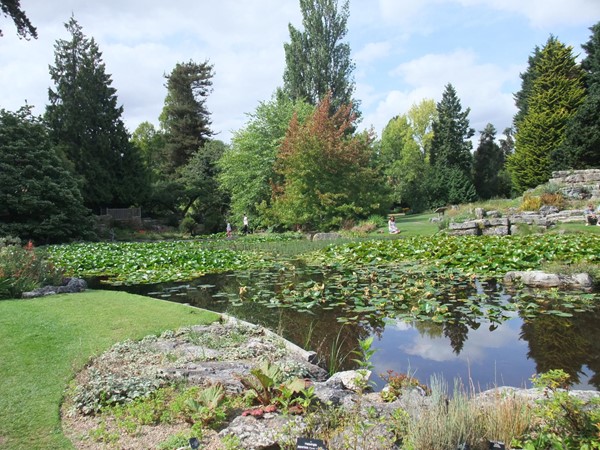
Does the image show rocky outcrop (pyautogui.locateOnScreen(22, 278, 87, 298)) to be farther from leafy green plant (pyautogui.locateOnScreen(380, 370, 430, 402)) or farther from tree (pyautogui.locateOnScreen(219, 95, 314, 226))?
tree (pyautogui.locateOnScreen(219, 95, 314, 226))

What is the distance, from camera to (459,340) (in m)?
6.20

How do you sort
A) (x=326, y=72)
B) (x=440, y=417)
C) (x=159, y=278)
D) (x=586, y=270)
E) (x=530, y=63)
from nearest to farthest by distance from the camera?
(x=440, y=417) → (x=586, y=270) → (x=159, y=278) → (x=326, y=72) → (x=530, y=63)

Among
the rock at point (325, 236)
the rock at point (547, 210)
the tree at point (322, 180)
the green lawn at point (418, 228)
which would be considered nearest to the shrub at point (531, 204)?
the rock at point (547, 210)

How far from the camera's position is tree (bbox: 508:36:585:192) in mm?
29750

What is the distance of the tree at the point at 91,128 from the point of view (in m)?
29.1

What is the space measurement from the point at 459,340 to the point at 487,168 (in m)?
41.4

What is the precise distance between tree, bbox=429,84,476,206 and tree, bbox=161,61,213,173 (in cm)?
2315

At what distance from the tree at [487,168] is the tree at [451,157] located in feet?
5.41

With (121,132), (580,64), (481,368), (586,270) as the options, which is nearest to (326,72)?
(121,132)

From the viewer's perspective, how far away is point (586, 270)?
855cm

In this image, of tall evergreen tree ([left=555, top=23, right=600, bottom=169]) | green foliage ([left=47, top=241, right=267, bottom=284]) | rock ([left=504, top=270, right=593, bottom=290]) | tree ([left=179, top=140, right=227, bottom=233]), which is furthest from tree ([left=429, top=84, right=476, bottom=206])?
rock ([left=504, top=270, right=593, bottom=290])

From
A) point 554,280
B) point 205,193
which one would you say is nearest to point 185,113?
point 205,193

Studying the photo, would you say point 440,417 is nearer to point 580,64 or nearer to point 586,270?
point 586,270

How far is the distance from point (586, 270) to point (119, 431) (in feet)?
28.2
